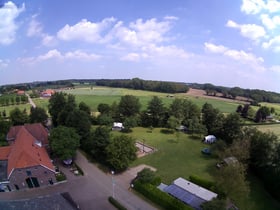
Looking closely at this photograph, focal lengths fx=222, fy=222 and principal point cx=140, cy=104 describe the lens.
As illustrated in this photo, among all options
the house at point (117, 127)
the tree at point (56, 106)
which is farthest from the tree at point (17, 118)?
the house at point (117, 127)

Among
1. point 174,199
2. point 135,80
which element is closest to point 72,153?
point 174,199

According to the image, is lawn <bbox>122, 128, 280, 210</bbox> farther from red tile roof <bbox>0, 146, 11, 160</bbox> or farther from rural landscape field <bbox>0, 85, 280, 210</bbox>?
red tile roof <bbox>0, 146, 11, 160</bbox>

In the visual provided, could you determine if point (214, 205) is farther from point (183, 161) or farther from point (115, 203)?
point (183, 161)

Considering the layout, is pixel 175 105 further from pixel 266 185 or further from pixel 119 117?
pixel 266 185

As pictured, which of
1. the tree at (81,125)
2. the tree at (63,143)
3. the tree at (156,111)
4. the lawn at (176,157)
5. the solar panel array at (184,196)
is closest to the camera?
the solar panel array at (184,196)

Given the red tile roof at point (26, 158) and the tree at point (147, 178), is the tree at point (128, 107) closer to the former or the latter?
the red tile roof at point (26, 158)

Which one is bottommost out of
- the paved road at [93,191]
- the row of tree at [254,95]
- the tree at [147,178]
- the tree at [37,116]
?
the paved road at [93,191]

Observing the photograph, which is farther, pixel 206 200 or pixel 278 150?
pixel 278 150
